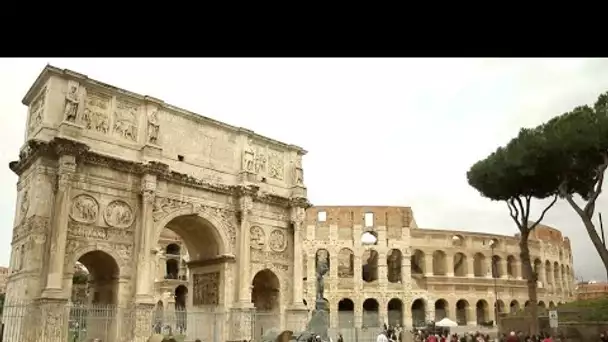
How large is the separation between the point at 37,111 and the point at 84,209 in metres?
3.74

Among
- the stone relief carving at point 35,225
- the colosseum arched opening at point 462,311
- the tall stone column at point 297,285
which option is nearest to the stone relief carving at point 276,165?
the tall stone column at point 297,285

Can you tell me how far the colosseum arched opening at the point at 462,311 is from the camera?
1635 inches

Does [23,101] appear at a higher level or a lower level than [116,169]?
higher

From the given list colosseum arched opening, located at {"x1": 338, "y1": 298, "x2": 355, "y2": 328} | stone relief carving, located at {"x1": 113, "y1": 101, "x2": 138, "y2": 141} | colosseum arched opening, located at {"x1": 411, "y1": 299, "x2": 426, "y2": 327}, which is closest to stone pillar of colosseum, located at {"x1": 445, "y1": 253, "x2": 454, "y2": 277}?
colosseum arched opening, located at {"x1": 411, "y1": 299, "x2": 426, "y2": 327}

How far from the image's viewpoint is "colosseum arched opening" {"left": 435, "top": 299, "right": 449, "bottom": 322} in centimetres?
4084

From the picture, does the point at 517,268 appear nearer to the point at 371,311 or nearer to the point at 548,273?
the point at 548,273

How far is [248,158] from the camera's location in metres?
21.9
